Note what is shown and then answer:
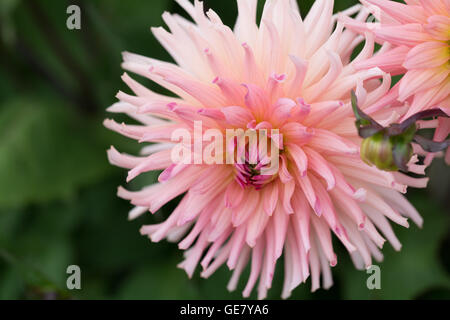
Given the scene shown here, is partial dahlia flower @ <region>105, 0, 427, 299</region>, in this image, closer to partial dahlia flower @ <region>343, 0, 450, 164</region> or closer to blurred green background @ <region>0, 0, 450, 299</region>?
partial dahlia flower @ <region>343, 0, 450, 164</region>

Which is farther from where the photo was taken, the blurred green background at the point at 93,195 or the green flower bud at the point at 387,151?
the blurred green background at the point at 93,195

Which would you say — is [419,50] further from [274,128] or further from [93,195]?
[93,195]

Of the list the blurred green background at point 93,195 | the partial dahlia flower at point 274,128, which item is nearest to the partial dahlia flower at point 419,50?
the partial dahlia flower at point 274,128

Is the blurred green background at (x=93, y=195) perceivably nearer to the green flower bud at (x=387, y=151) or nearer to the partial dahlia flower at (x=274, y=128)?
the partial dahlia flower at (x=274, y=128)

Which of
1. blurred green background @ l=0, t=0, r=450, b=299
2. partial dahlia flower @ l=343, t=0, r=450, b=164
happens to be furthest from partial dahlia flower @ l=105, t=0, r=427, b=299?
blurred green background @ l=0, t=0, r=450, b=299

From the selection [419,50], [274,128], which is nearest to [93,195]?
[274,128]

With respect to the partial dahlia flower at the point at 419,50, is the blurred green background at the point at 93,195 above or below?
below
